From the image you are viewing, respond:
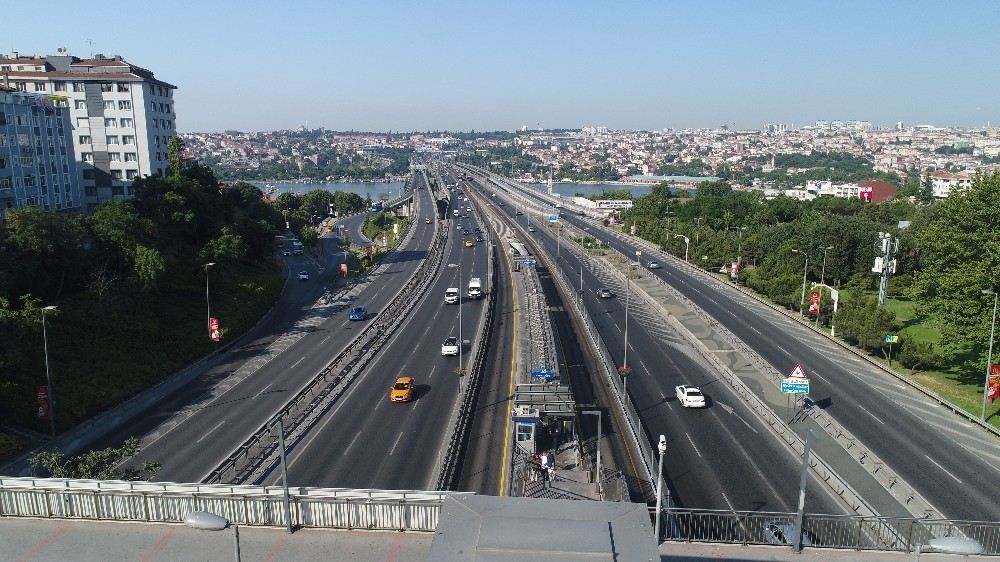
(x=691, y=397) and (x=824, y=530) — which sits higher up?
(x=824, y=530)

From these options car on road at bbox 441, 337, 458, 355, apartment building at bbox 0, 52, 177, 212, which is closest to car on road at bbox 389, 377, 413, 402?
car on road at bbox 441, 337, 458, 355

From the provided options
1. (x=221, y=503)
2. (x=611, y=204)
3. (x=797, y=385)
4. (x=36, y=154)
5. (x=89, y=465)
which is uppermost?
(x=36, y=154)

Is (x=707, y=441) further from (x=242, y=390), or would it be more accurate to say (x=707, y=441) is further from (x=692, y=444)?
(x=242, y=390)

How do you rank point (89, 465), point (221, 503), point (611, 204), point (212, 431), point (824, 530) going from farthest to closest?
point (611, 204)
point (212, 431)
point (824, 530)
point (89, 465)
point (221, 503)

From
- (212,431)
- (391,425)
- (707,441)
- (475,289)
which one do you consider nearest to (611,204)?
(475,289)

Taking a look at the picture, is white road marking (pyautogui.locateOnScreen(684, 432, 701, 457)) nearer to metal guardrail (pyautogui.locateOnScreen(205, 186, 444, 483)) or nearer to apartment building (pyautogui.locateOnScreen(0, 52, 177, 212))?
metal guardrail (pyautogui.locateOnScreen(205, 186, 444, 483))

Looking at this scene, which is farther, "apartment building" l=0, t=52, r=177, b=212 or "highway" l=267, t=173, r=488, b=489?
"apartment building" l=0, t=52, r=177, b=212

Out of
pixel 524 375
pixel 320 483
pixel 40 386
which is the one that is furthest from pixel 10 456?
pixel 524 375
